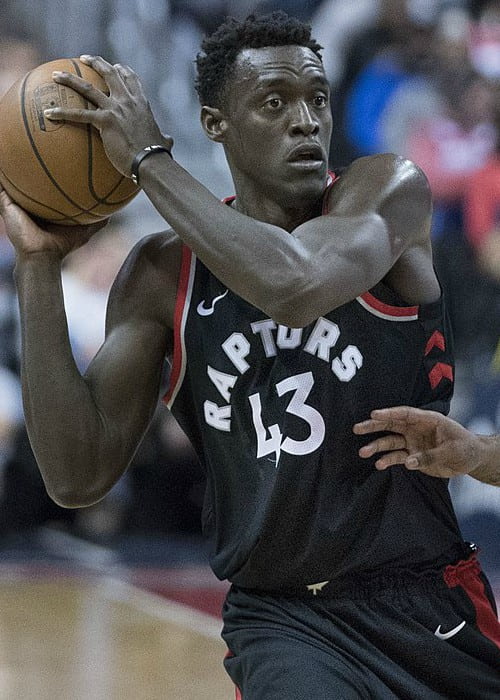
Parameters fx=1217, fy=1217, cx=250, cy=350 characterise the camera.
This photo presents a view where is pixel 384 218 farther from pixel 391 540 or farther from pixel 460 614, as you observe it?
pixel 460 614

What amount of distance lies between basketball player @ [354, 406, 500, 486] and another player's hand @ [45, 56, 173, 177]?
3.11 ft

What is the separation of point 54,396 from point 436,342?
1.09 meters

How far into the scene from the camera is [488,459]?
10.8 ft

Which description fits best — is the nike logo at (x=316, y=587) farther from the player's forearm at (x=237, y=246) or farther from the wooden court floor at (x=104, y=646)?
the wooden court floor at (x=104, y=646)

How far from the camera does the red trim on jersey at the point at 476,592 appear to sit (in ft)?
11.0

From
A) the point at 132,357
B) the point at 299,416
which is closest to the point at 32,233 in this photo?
the point at 132,357

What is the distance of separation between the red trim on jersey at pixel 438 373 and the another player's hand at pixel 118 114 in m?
0.96

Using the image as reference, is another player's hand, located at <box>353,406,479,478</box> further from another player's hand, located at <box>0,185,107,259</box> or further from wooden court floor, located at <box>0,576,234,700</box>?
wooden court floor, located at <box>0,576,234,700</box>

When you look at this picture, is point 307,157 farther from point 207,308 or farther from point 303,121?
point 207,308

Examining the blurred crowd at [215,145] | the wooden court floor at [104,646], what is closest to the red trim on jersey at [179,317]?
the wooden court floor at [104,646]

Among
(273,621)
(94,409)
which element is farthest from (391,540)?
(94,409)

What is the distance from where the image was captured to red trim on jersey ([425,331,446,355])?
3400 mm

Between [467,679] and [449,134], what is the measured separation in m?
6.43

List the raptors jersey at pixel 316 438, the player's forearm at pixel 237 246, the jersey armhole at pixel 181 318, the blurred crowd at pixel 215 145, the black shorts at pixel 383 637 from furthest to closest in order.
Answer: the blurred crowd at pixel 215 145, the jersey armhole at pixel 181 318, the raptors jersey at pixel 316 438, the black shorts at pixel 383 637, the player's forearm at pixel 237 246
